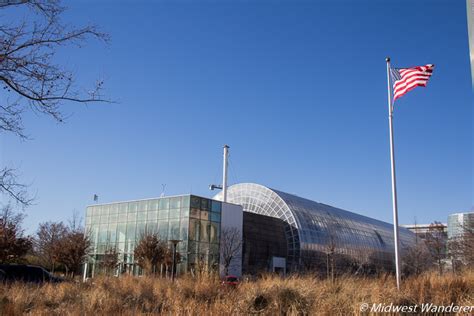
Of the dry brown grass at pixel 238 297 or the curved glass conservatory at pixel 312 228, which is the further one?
the curved glass conservatory at pixel 312 228

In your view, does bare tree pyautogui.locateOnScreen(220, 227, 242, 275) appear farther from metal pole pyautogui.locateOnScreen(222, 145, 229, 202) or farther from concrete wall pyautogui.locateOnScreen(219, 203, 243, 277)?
metal pole pyautogui.locateOnScreen(222, 145, 229, 202)

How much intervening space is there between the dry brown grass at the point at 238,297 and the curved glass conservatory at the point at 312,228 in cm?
4018

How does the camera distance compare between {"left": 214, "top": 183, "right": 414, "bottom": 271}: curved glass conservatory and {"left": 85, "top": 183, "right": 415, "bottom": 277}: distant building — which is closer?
{"left": 85, "top": 183, "right": 415, "bottom": 277}: distant building

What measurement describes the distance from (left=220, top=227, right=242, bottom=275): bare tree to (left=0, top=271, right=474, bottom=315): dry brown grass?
33181 mm

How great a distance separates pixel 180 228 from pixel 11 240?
1503 cm

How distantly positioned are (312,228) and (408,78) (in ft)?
136

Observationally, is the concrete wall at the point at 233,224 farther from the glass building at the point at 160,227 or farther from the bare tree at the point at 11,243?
the bare tree at the point at 11,243

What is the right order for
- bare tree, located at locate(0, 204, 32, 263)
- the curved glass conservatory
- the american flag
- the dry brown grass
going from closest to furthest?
the dry brown grass → the american flag → bare tree, located at locate(0, 204, 32, 263) → the curved glass conservatory

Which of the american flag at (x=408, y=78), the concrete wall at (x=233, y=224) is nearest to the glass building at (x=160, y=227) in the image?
the concrete wall at (x=233, y=224)

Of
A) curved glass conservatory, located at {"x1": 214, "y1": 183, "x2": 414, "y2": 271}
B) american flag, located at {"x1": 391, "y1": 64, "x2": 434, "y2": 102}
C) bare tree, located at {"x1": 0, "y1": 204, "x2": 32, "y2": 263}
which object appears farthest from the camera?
curved glass conservatory, located at {"x1": 214, "y1": 183, "x2": 414, "y2": 271}

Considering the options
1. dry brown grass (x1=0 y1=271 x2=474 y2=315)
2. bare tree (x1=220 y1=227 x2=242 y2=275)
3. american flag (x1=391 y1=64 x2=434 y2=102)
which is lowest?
dry brown grass (x1=0 y1=271 x2=474 y2=315)

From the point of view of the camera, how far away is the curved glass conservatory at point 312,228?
190ft

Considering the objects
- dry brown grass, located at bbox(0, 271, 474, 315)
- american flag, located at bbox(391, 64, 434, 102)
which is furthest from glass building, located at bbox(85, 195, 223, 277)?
dry brown grass, located at bbox(0, 271, 474, 315)

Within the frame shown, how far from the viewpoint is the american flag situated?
20.1 m
